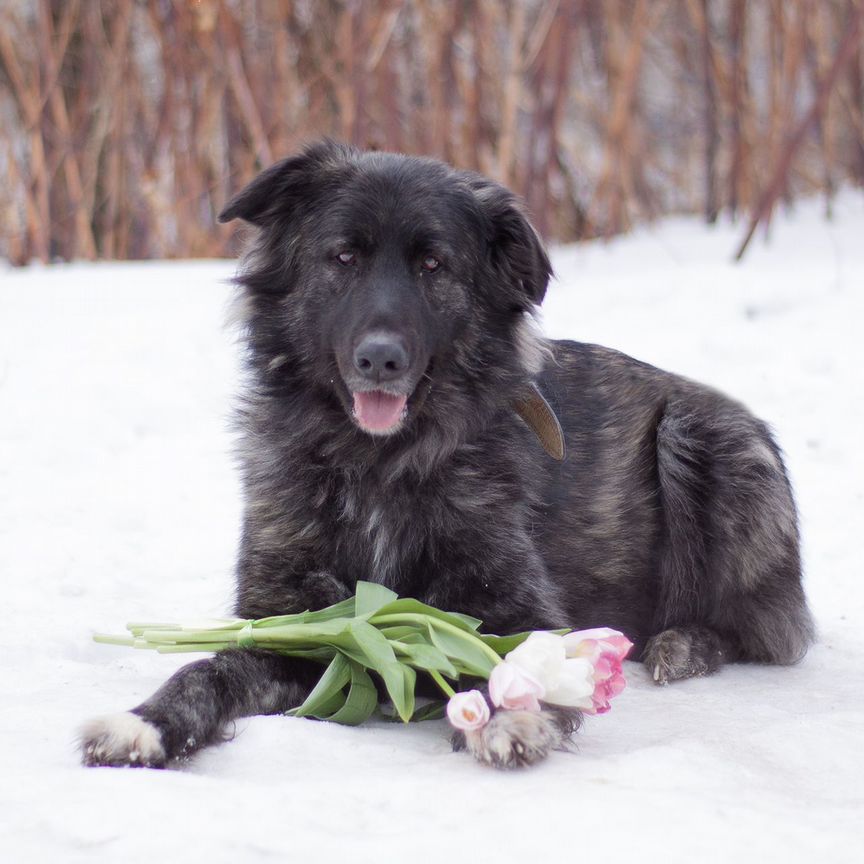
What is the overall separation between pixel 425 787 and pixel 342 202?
5.99 ft

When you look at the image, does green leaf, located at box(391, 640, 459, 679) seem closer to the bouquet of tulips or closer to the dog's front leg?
the bouquet of tulips

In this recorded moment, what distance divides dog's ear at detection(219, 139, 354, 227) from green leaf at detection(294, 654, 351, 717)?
1440 mm

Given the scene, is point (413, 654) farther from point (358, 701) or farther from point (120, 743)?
point (120, 743)

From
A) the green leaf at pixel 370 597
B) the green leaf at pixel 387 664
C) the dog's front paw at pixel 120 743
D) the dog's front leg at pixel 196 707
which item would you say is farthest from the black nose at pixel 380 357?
the dog's front paw at pixel 120 743

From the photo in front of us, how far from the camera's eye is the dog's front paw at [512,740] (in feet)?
8.49

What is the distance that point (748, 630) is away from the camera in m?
4.22

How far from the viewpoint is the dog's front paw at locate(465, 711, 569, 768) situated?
2588 millimetres

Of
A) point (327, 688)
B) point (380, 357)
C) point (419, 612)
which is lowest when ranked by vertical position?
point (327, 688)

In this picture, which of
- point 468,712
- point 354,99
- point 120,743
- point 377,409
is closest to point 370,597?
point 468,712

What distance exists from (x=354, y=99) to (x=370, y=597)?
19.5ft

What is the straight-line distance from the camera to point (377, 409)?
3.39 m

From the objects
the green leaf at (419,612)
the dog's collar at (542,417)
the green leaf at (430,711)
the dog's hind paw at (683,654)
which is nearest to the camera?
the green leaf at (419,612)

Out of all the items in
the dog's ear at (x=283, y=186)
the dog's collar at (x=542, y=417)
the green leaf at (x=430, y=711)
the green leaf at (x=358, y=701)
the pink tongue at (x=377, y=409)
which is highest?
the dog's ear at (x=283, y=186)

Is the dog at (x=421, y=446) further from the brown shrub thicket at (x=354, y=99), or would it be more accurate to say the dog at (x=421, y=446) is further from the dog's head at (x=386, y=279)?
the brown shrub thicket at (x=354, y=99)
